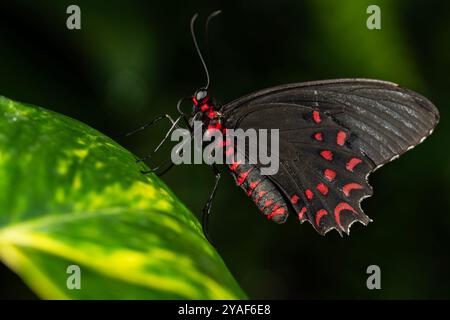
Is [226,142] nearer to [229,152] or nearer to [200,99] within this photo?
[229,152]

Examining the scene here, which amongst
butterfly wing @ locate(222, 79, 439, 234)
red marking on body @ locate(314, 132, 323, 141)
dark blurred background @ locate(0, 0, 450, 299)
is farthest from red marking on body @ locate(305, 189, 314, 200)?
dark blurred background @ locate(0, 0, 450, 299)

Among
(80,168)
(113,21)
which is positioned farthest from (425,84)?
(80,168)

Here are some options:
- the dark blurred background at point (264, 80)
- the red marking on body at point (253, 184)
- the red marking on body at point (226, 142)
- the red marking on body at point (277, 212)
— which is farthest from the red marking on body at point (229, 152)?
the dark blurred background at point (264, 80)

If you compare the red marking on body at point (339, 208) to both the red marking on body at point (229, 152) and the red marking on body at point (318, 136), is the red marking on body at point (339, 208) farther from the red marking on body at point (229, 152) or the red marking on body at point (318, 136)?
the red marking on body at point (229, 152)

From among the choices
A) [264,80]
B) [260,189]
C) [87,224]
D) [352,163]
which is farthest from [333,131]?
[87,224]

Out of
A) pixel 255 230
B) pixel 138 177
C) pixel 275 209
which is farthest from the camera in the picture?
pixel 255 230

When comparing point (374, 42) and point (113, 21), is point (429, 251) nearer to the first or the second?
point (374, 42)

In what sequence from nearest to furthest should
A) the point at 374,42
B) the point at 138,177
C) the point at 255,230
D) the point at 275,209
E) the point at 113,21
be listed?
the point at 138,177 → the point at 275,209 → the point at 113,21 → the point at 374,42 → the point at 255,230
